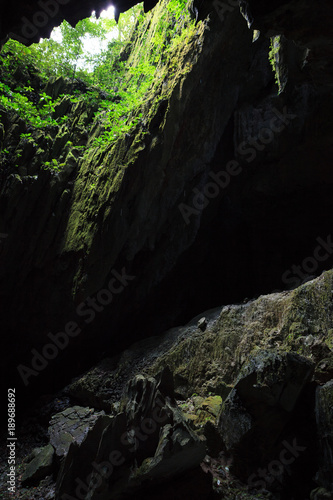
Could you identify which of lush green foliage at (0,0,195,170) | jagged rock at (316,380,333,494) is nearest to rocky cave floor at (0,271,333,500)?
jagged rock at (316,380,333,494)

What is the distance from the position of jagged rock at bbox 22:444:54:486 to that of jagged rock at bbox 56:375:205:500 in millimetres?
1888

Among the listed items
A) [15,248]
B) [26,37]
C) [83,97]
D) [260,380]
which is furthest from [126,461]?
[83,97]

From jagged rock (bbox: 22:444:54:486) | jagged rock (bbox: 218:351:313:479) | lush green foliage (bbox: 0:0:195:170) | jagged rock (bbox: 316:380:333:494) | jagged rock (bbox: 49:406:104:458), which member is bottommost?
jagged rock (bbox: 316:380:333:494)

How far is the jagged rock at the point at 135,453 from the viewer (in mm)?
3164

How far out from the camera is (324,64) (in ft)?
11.6

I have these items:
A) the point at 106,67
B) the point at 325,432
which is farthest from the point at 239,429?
the point at 106,67

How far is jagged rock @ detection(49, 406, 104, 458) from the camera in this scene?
552 centimetres

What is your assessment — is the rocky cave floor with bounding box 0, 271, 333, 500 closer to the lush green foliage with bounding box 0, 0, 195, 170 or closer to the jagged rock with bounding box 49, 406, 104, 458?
the jagged rock with bounding box 49, 406, 104, 458

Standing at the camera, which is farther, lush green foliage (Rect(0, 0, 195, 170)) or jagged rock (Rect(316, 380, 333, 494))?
lush green foliage (Rect(0, 0, 195, 170))

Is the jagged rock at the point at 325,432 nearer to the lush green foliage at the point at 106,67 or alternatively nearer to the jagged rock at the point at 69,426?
the jagged rock at the point at 69,426

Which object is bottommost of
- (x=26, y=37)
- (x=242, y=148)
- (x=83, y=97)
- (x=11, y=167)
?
(x=242, y=148)

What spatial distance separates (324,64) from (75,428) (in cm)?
764

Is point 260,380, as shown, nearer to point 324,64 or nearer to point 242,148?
point 324,64

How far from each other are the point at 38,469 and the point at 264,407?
4.40 meters
